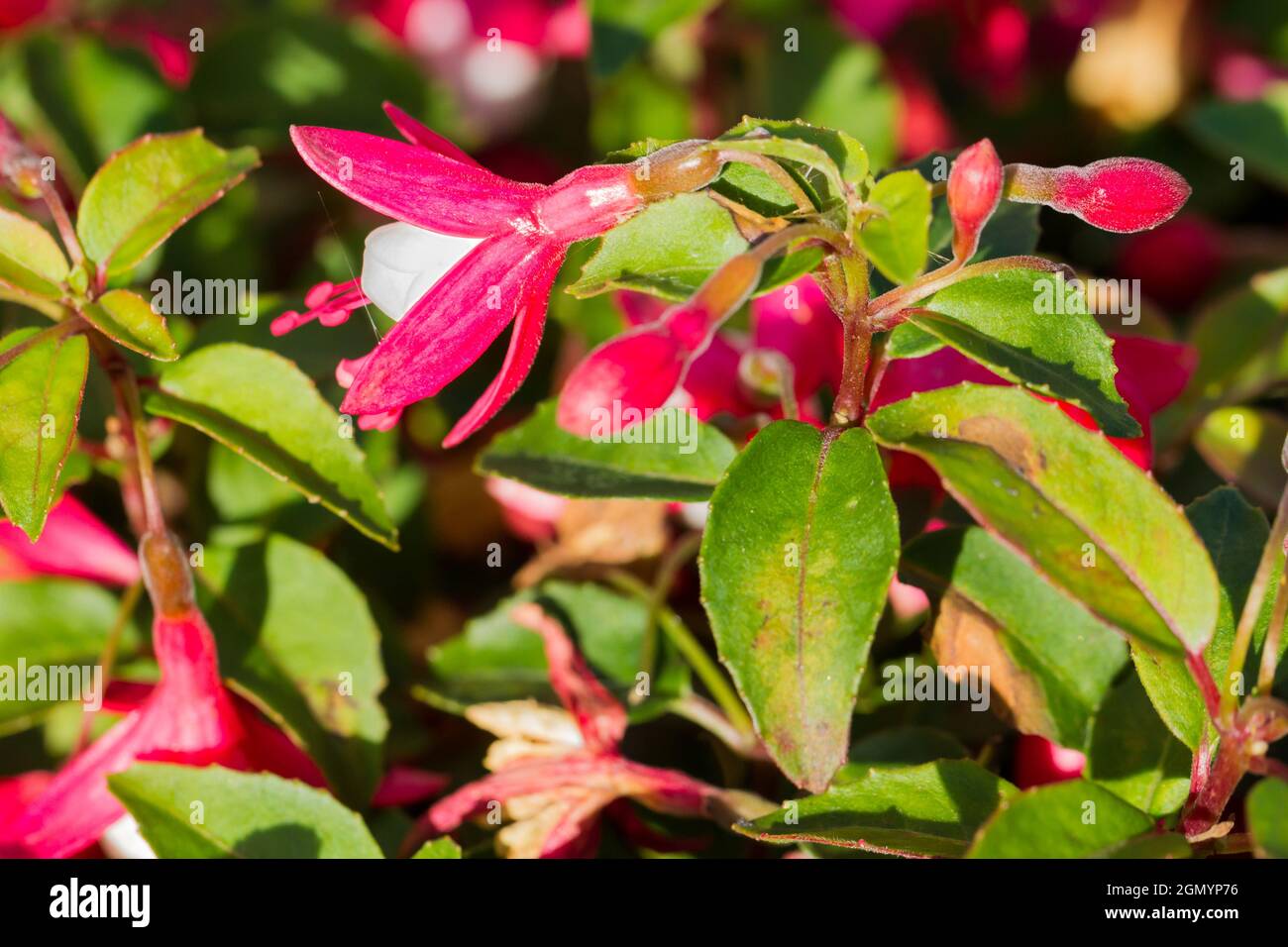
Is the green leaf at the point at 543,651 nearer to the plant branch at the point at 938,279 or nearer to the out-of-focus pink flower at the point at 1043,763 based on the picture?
the out-of-focus pink flower at the point at 1043,763

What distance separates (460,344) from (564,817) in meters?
0.29

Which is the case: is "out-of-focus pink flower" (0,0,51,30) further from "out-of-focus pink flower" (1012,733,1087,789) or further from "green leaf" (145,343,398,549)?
"out-of-focus pink flower" (1012,733,1087,789)

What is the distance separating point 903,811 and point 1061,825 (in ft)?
0.29

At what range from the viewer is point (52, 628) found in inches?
33.8

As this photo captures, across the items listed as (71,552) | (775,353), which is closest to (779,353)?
(775,353)

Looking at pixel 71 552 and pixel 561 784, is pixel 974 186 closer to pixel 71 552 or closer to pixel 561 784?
pixel 561 784

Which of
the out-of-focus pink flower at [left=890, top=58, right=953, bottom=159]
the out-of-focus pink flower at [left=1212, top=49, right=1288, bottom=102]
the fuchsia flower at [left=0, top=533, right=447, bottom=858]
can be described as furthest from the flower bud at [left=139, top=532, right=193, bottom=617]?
the out-of-focus pink flower at [left=1212, top=49, right=1288, bottom=102]

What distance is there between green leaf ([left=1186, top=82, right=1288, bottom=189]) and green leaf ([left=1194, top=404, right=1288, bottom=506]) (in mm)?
291
